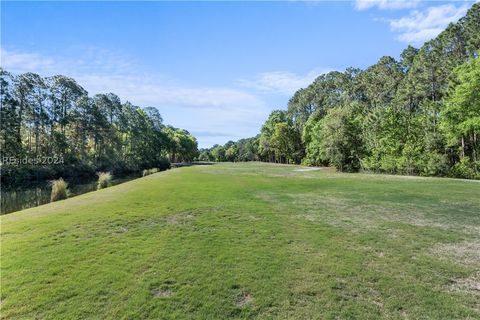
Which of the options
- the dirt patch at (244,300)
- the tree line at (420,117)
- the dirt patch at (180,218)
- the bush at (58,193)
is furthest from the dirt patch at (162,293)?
the tree line at (420,117)

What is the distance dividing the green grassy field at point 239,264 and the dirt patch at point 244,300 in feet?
0.07

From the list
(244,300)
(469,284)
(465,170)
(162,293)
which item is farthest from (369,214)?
(465,170)

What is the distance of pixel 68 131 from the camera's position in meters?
56.9

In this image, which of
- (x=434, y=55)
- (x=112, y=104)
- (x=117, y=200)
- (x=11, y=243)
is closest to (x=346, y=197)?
(x=117, y=200)

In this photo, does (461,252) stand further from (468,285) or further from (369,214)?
(369,214)

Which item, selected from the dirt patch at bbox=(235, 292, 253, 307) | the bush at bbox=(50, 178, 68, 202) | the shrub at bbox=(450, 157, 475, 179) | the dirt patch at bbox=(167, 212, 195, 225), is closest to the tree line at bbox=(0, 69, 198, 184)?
the bush at bbox=(50, 178, 68, 202)

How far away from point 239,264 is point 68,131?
60.1 metres

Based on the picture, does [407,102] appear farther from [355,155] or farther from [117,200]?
[117,200]

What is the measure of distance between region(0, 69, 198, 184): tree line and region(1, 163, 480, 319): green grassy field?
35.0 m

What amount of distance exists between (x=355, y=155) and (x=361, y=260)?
44289 millimetres

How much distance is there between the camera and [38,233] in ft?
29.3

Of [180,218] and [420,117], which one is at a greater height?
[420,117]

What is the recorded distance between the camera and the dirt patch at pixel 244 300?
5.33 metres

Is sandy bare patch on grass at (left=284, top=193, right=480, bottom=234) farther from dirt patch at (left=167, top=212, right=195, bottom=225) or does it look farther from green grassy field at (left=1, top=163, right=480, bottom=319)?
dirt patch at (left=167, top=212, right=195, bottom=225)
